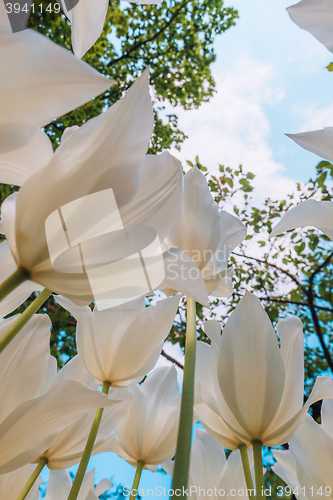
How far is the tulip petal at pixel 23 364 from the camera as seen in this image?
267 millimetres

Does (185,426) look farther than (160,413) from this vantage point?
No

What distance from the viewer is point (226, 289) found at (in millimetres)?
439

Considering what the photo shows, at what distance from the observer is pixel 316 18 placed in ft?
0.85

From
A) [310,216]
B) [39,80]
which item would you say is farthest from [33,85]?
[310,216]

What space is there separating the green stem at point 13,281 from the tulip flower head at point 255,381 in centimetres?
18

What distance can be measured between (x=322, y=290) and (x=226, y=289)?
57.8 inches

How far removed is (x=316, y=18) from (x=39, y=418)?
1.04 ft

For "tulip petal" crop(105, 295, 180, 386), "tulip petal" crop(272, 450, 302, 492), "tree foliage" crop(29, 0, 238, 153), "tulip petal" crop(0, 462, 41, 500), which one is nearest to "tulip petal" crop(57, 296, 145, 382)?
"tulip petal" crop(105, 295, 180, 386)

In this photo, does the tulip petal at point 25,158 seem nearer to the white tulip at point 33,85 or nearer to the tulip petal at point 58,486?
the white tulip at point 33,85

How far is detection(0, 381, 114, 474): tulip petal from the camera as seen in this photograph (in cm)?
23

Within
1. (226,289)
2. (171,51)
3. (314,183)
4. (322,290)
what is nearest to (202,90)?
(171,51)

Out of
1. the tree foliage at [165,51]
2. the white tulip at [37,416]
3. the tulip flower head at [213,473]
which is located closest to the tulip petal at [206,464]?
the tulip flower head at [213,473]

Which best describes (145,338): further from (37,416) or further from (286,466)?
(286,466)

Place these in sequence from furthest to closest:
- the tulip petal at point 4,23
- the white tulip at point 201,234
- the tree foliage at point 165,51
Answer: the tree foliage at point 165,51, the white tulip at point 201,234, the tulip petal at point 4,23
